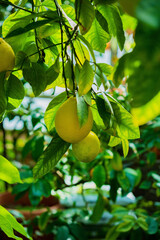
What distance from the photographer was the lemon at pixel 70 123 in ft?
1.55

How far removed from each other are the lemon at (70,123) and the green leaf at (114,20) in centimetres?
13

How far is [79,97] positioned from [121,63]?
0.23 ft

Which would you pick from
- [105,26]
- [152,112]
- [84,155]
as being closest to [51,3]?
[105,26]

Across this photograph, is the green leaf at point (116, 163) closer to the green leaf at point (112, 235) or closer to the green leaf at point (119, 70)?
the green leaf at point (112, 235)

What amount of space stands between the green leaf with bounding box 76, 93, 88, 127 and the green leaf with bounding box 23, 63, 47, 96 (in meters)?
0.09

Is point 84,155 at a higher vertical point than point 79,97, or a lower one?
lower

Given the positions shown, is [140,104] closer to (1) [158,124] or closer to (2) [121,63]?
(2) [121,63]

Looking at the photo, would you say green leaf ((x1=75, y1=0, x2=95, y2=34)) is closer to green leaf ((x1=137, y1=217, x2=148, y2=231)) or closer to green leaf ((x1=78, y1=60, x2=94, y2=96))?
green leaf ((x1=78, y1=60, x2=94, y2=96))

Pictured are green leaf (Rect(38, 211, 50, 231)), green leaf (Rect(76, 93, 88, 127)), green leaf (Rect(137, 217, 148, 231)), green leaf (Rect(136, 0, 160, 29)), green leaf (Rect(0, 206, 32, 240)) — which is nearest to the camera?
green leaf (Rect(136, 0, 160, 29))

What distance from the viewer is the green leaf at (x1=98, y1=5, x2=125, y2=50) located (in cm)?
51

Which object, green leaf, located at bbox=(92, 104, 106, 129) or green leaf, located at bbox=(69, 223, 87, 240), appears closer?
green leaf, located at bbox=(92, 104, 106, 129)

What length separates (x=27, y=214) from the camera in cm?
153

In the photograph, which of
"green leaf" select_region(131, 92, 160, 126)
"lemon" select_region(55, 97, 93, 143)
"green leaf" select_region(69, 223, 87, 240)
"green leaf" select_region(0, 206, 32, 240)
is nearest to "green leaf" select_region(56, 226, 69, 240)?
"green leaf" select_region(69, 223, 87, 240)

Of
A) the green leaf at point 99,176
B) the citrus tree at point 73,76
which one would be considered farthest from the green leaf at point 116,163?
the citrus tree at point 73,76
